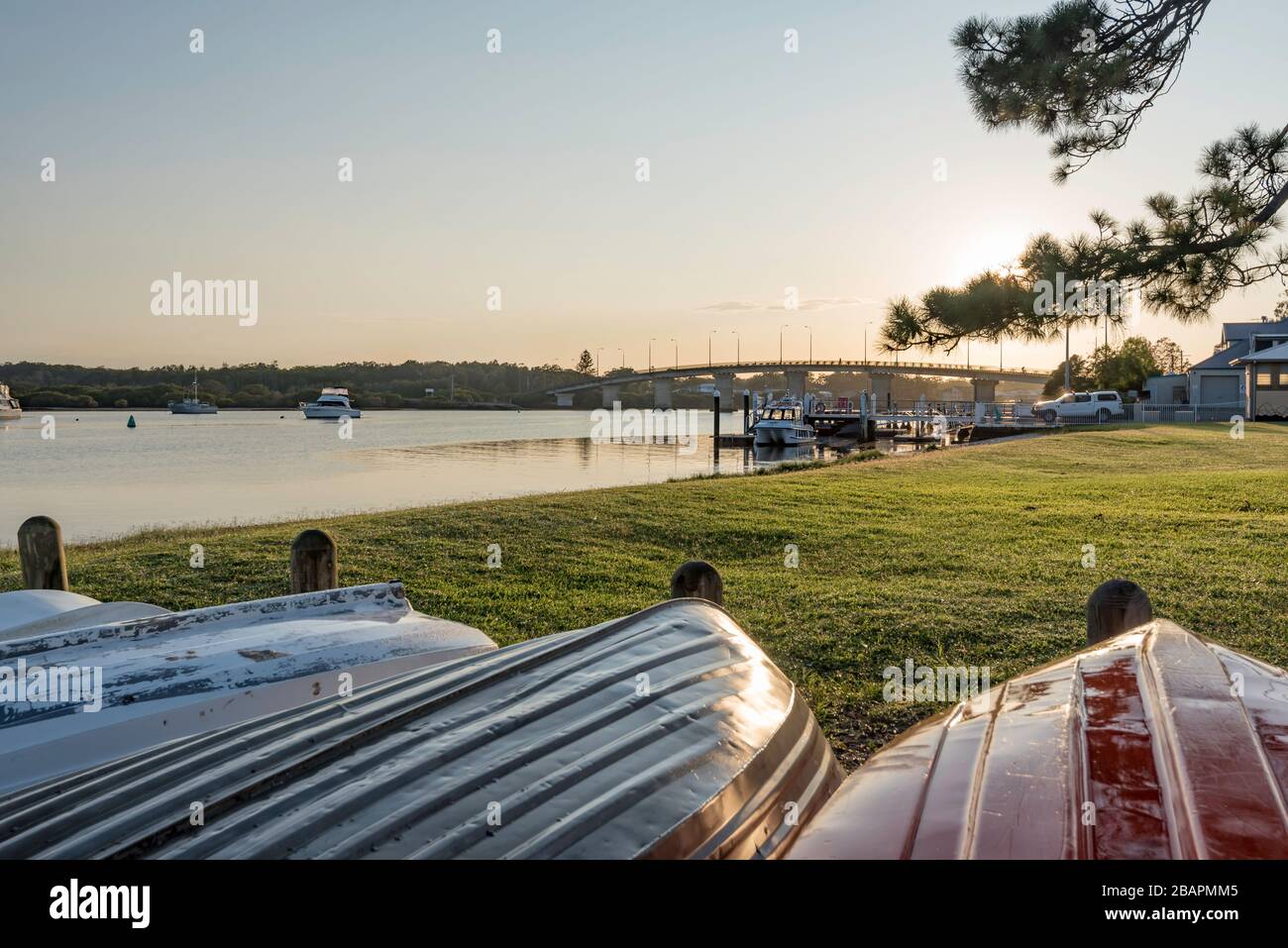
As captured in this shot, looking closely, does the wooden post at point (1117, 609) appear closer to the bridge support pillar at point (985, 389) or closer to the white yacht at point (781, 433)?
the white yacht at point (781, 433)

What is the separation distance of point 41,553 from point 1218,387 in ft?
176

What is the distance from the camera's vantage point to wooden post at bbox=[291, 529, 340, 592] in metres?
4.99

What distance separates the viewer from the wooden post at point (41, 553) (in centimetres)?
575

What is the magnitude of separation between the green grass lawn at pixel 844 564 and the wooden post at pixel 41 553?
189 cm

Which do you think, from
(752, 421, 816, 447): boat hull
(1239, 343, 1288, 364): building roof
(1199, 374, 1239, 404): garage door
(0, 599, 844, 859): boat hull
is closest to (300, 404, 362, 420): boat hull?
(752, 421, 816, 447): boat hull

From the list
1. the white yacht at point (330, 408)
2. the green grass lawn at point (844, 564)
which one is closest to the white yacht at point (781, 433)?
the green grass lawn at point (844, 564)

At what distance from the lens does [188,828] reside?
1.91m

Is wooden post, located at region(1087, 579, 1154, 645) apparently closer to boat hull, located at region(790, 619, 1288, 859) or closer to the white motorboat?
boat hull, located at region(790, 619, 1288, 859)

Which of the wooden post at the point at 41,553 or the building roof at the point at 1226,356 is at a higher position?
the building roof at the point at 1226,356

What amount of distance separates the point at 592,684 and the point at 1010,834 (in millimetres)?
1294

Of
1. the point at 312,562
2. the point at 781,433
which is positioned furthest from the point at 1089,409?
the point at 312,562

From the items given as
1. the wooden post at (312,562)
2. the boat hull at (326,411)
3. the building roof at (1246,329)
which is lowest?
the wooden post at (312,562)

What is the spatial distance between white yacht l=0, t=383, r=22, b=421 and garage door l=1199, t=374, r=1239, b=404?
279 ft
